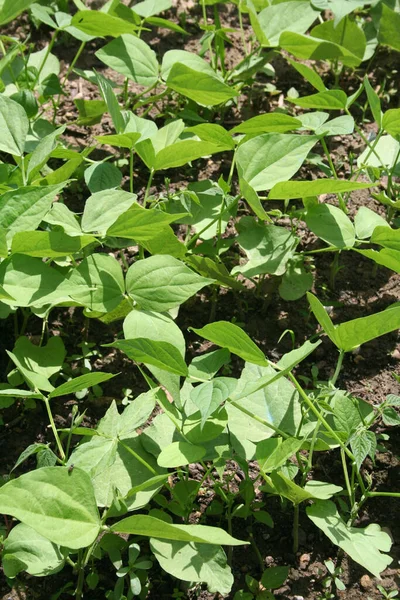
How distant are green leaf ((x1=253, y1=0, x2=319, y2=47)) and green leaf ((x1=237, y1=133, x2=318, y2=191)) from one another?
2.06 ft

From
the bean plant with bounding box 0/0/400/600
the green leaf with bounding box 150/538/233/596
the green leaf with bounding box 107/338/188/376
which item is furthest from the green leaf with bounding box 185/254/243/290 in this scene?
the green leaf with bounding box 150/538/233/596

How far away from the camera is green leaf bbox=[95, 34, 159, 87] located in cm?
228

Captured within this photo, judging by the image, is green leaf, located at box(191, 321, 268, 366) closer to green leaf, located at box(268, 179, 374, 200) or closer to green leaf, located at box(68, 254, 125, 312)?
green leaf, located at box(68, 254, 125, 312)

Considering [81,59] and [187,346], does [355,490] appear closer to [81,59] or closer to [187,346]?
[187,346]

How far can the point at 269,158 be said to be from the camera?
1.95 m

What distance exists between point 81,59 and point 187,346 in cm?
130

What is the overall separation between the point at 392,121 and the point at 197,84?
557mm

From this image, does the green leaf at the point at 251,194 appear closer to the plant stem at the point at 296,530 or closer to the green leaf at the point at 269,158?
the green leaf at the point at 269,158

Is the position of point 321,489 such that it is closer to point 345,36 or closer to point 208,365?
point 208,365

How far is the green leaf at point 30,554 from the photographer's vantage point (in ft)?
4.81

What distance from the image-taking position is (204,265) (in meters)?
1.96

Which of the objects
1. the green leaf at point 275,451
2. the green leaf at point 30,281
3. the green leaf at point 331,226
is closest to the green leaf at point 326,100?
the green leaf at point 331,226

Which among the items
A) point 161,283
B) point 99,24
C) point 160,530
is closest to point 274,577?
point 160,530

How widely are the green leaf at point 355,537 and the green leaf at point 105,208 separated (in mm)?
760
